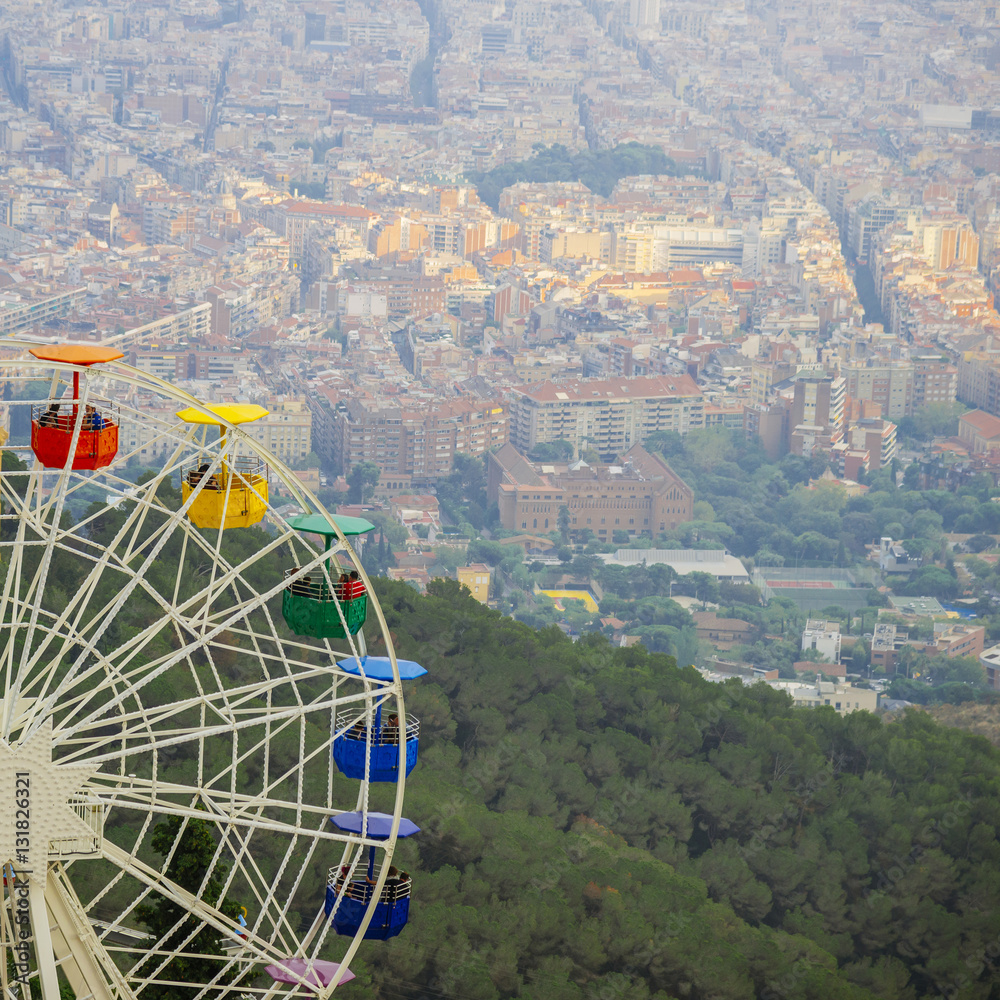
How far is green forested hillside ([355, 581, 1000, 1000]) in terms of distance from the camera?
750cm

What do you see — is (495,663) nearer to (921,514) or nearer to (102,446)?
(102,446)

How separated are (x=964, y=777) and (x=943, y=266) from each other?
121 feet

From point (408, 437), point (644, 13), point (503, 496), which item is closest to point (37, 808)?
point (503, 496)

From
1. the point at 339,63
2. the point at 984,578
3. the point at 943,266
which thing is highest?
the point at 339,63

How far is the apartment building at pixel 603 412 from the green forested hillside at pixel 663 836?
72.9 feet

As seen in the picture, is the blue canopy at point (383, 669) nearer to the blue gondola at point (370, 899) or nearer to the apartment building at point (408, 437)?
the blue gondola at point (370, 899)

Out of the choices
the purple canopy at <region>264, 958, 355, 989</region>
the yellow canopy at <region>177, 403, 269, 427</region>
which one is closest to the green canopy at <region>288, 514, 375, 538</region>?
the yellow canopy at <region>177, 403, 269, 427</region>

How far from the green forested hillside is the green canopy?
2.64 m

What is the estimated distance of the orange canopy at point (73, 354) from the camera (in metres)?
4.21

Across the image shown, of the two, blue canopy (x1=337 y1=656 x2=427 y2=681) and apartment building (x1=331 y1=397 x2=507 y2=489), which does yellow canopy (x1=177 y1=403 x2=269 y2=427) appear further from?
apartment building (x1=331 y1=397 x2=507 y2=489)

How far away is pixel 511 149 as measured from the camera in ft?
177

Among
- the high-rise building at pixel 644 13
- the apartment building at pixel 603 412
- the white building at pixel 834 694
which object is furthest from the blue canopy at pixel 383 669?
the high-rise building at pixel 644 13

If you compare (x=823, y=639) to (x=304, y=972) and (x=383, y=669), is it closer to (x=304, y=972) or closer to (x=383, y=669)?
(x=383, y=669)

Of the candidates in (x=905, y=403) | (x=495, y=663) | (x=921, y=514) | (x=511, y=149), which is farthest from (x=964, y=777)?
(x=511, y=149)
